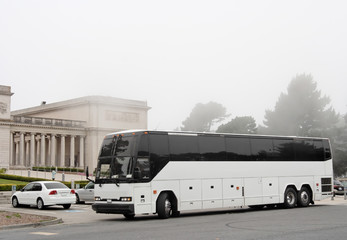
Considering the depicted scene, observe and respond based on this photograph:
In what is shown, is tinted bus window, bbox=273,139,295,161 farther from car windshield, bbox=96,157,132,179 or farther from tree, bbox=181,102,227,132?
tree, bbox=181,102,227,132

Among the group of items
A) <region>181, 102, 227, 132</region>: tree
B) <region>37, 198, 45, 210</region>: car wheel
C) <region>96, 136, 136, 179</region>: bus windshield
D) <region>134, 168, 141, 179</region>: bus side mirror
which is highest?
<region>181, 102, 227, 132</region>: tree

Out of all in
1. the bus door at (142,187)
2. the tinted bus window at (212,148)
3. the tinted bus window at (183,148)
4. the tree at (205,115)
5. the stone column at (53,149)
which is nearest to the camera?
the bus door at (142,187)

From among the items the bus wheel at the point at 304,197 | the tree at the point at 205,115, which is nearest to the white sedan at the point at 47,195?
the bus wheel at the point at 304,197

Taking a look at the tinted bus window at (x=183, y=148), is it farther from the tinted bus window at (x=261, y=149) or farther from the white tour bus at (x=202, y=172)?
the tinted bus window at (x=261, y=149)

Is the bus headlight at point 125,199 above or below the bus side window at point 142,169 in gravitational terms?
below

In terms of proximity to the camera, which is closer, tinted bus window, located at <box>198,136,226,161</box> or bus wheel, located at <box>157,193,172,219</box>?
bus wheel, located at <box>157,193,172,219</box>

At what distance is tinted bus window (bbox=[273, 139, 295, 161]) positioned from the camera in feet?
82.7

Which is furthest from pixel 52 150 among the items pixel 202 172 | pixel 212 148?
pixel 202 172

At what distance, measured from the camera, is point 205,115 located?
402 feet

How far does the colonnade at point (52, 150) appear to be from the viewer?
7794 cm

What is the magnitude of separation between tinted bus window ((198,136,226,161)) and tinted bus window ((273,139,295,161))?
3843 mm

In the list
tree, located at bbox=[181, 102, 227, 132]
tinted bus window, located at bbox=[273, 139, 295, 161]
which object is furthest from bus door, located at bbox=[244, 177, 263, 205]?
tree, located at bbox=[181, 102, 227, 132]

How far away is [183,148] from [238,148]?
363 cm

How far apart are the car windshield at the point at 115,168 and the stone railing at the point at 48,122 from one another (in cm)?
5826
